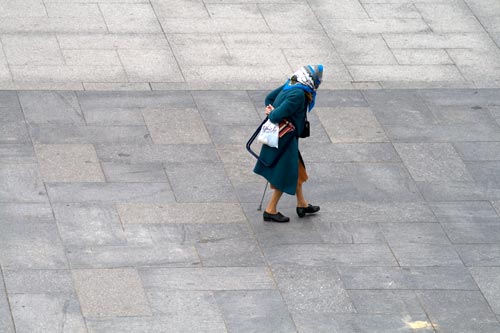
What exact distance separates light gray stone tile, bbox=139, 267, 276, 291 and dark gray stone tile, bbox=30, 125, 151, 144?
8.37ft

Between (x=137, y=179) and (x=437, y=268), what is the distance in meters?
3.17

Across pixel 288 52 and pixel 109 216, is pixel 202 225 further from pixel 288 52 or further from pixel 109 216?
pixel 288 52

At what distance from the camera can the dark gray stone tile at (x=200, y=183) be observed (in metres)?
10.6

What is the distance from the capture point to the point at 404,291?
30.7 ft

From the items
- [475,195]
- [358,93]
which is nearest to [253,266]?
[475,195]

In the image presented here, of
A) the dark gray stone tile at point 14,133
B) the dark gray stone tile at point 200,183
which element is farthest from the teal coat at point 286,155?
the dark gray stone tile at point 14,133

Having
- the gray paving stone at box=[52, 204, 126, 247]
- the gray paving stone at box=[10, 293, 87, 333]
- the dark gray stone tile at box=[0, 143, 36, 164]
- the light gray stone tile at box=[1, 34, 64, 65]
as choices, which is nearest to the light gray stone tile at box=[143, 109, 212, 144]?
the dark gray stone tile at box=[0, 143, 36, 164]

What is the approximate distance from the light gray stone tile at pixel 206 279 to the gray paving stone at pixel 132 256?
4.9 inches

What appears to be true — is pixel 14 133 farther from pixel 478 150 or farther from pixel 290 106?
pixel 478 150

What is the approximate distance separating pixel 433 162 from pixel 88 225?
3953 mm

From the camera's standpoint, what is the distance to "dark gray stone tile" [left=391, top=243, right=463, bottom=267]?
32.2 feet

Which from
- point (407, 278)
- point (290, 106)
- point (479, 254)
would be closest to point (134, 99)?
point (290, 106)

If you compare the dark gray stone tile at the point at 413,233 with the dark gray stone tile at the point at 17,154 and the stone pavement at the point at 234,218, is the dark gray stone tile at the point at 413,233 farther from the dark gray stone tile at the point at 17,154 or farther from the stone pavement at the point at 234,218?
the dark gray stone tile at the point at 17,154

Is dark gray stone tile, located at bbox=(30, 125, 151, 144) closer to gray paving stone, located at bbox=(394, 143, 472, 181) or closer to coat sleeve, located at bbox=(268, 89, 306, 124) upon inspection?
coat sleeve, located at bbox=(268, 89, 306, 124)
